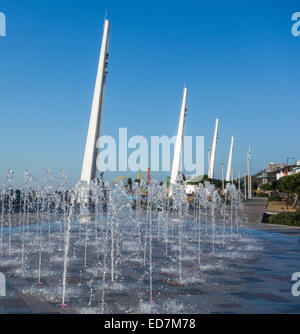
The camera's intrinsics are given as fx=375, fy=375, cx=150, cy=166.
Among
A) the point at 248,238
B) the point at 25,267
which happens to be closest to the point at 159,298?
the point at 25,267

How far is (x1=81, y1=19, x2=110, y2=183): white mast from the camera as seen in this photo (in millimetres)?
26319

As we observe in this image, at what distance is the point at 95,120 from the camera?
87.7 ft

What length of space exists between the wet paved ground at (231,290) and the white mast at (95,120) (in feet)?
60.1

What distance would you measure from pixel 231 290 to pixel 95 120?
2234 cm

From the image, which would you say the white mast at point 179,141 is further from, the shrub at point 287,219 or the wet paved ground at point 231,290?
the wet paved ground at point 231,290

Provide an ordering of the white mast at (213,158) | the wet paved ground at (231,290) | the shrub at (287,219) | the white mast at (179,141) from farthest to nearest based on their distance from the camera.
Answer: the white mast at (213,158)
the white mast at (179,141)
the shrub at (287,219)
the wet paved ground at (231,290)

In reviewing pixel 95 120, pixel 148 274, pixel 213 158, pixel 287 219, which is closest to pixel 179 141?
pixel 95 120

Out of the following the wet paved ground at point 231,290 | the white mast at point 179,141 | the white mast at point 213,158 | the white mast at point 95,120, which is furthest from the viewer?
the white mast at point 213,158

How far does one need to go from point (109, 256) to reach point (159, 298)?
3.80m

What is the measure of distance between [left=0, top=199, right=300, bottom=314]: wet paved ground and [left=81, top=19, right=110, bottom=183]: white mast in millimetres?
18329

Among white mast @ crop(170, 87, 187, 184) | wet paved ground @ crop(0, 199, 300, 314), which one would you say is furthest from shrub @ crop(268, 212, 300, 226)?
white mast @ crop(170, 87, 187, 184)

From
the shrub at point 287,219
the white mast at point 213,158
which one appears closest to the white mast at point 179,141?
the white mast at point 213,158

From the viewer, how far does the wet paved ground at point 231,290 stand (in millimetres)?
4672

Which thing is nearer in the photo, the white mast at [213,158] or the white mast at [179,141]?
the white mast at [179,141]
